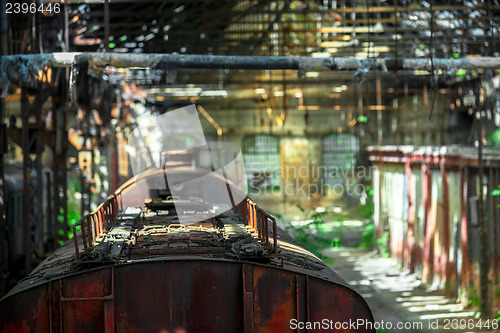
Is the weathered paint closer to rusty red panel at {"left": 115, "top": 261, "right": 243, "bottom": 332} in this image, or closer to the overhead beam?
rusty red panel at {"left": 115, "top": 261, "right": 243, "bottom": 332}

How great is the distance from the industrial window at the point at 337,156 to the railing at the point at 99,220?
23.1 m

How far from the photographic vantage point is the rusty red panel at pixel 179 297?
21.0ft

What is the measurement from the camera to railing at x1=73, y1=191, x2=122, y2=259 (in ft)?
24.6

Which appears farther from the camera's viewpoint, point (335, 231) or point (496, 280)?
point (335, 231)

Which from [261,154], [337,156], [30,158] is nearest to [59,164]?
[30,158]

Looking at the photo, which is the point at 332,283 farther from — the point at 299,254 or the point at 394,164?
the point at 394,164

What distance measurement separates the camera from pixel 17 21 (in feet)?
41.2

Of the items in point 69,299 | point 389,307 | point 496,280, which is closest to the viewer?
point 69,299

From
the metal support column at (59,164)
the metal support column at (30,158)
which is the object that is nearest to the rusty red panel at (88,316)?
the metal support column at (30,158)

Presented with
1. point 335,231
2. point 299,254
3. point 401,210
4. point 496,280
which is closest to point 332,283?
point 299,254

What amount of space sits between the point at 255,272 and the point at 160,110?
84.4 ft

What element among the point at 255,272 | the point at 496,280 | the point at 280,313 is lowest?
the point at 496,280

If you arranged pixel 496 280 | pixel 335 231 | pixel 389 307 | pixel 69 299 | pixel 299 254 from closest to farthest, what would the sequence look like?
1. pixel 69 299
2. pixel 299 254
3. pixel 496 280
4. pixel 389 307
5. pixel 335 231

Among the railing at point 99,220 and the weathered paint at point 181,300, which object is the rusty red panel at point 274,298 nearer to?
the weathered paint at point 181,300
